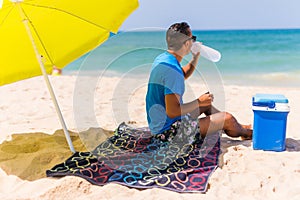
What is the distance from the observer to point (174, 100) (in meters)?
2.97

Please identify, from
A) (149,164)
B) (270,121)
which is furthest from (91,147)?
(270,121)

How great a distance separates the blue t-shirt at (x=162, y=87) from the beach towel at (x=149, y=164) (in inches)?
8.2

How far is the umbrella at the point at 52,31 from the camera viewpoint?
3092mm

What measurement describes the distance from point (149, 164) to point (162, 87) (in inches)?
27.0

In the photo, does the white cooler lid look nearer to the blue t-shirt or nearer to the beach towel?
the beach towel

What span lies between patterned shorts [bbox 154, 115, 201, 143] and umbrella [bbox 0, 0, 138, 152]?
2.98 ft

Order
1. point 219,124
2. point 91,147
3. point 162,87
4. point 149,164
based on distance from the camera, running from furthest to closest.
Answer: point 91,147
point 219,124
point 162,87
point 149,164

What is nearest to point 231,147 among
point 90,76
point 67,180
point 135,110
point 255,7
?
point 67,180

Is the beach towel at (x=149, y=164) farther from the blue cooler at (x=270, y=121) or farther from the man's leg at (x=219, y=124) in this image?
the blue cooler at (x=270, y=121)

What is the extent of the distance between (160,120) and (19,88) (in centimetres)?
468

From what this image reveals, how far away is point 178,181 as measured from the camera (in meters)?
2.64

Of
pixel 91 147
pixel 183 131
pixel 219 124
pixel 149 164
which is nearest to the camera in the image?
pixel 149 164

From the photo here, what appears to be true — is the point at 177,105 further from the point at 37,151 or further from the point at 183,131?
the point at 37,151

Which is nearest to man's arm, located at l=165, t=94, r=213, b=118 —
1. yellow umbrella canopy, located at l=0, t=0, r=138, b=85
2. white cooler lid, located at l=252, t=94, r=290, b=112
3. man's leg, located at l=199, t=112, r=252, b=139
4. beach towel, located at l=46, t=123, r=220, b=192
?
man's leg, located at l=199, t=112, r=252, b=139
